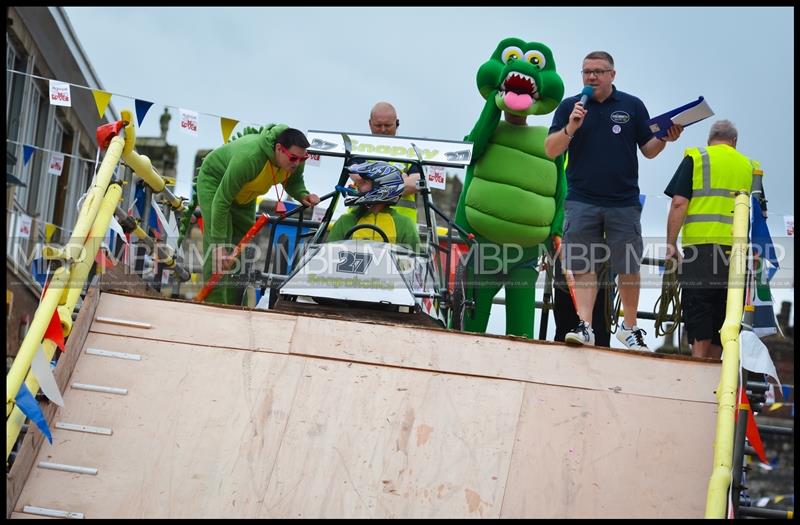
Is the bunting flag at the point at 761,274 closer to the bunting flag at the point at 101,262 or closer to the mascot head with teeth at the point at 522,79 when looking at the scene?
the mascot head with teeth at the point at 522,79

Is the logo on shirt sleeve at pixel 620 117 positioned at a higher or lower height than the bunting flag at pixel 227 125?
lower

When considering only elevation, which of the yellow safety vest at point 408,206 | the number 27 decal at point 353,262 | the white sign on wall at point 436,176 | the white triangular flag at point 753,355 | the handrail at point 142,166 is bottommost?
the white triangular flag at point 753,355

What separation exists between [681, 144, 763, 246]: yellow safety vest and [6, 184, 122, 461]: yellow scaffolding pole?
13.2 ft

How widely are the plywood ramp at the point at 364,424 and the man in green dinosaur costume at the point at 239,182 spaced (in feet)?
8.16

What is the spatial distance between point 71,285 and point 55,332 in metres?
0.38

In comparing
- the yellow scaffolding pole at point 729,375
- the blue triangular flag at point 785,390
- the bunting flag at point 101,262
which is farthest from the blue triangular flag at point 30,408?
the blue triangular flag at point 785,390

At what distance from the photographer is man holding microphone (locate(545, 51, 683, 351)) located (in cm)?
749

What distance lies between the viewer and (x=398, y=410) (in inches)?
212

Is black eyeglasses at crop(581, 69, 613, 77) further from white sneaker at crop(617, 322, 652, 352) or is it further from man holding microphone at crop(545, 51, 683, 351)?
white sneaker at crop(617, 322, 652, 352)

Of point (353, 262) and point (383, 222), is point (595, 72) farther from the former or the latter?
point (353, 262)

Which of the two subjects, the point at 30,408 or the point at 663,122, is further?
the point at 663,122

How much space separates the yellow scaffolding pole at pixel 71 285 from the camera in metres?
5.03

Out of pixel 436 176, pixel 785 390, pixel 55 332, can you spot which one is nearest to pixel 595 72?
pixel 55 332

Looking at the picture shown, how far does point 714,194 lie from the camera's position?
7.87 m
